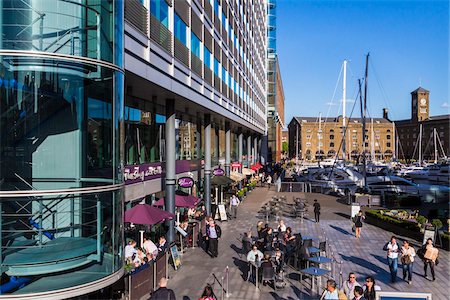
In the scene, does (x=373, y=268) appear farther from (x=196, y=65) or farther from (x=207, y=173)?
(x=207, y=173)

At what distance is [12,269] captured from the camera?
826cm

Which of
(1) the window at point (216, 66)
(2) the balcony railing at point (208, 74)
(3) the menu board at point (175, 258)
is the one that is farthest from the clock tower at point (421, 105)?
(3) the menu board at point (175, 258)

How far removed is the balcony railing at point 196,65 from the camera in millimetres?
22361

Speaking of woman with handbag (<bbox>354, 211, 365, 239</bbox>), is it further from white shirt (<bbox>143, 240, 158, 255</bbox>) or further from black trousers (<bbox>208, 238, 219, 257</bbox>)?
white shirt (<bbox>143, 240, 158, 255</bbox>)

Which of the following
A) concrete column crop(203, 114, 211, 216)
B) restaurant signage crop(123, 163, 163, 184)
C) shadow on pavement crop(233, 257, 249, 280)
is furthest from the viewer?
concrete column crop(203, 114, 211, 216)

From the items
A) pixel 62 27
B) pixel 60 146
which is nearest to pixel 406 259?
pixel 60 146

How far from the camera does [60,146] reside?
9.65 m

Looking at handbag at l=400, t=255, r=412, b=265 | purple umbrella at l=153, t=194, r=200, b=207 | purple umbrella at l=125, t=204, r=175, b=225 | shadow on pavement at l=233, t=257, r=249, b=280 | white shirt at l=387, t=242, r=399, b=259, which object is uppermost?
purple umbrella at l=125, t=204, r=175, b=225

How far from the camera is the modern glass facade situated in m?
8.29

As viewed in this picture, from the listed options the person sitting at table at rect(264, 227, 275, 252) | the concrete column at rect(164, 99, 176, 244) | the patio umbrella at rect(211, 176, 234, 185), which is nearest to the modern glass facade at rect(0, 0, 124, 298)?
the person sitting at table at rect(264, 227, 275, 252)

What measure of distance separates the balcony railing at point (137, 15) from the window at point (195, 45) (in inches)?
291

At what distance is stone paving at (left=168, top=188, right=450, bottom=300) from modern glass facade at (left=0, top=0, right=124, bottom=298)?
15.2 ft

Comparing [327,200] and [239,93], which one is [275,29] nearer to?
[239,93]

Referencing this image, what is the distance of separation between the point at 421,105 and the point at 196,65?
14894 centimetres
